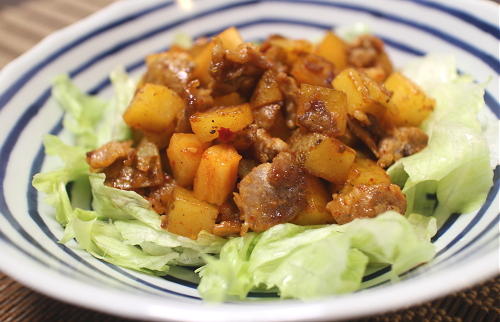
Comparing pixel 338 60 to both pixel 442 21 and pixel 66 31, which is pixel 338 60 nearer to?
pixel 442 21

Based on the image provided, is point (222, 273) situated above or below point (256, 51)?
below

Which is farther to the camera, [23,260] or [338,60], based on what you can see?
[338,60]

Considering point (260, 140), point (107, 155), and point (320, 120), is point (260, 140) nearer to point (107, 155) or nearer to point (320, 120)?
point (320, 120)

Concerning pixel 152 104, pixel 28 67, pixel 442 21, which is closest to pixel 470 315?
pixel 152 104

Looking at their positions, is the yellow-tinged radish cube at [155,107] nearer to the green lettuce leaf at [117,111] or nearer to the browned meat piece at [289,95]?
the green lettuce leaf at [117,111]

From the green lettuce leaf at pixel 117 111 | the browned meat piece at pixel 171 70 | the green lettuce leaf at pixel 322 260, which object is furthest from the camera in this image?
the green lettuce leaf at pixel 117 111

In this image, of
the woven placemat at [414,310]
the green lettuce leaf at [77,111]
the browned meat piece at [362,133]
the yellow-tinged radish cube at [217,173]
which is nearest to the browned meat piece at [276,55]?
the browned meat piece at [362,133]
